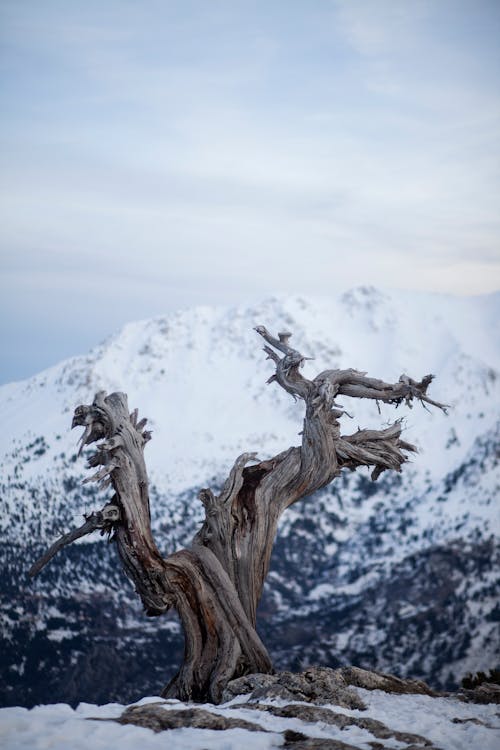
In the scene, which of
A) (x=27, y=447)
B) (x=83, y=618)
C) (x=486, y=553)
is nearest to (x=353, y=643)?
(x=486, y=553)

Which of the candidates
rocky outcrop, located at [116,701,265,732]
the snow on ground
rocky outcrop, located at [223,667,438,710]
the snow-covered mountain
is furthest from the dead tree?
the snow-covered mountain

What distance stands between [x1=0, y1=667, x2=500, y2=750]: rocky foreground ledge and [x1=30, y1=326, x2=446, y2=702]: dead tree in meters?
1.92

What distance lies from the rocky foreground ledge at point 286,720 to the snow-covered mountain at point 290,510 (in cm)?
3759

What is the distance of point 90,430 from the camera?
17516 millimetres

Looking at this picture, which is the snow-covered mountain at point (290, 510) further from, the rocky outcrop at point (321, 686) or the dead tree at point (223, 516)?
the rocky outcrop at point (321, 686)

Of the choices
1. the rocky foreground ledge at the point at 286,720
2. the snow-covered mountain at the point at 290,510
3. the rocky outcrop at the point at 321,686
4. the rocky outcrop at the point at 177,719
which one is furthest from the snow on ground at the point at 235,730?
the snow-covered mountain at the point at 290,510

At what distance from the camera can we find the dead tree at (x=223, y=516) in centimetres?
1652

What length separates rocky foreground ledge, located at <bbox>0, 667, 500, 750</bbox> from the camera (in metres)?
10.7

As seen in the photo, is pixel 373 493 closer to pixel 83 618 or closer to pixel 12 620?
pixel 83 618

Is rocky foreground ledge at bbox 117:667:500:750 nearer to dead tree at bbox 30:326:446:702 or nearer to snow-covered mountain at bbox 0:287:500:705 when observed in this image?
dead tree at bbox 30:326:446:702

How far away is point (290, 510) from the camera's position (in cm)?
7506

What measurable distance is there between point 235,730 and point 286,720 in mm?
1117

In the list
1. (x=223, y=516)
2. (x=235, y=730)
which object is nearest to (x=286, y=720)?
(x=235, y=730)

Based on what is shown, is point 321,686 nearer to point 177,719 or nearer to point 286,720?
point 286,720
